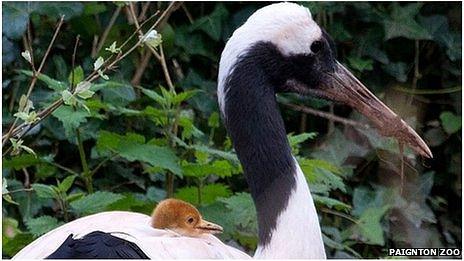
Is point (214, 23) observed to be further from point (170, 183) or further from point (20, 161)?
point (20, 161)

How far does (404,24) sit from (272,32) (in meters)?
1.86

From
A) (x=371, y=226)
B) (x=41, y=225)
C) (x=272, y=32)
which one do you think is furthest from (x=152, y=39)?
(x=371, y=226)

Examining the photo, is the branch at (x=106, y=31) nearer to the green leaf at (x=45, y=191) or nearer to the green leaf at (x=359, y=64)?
the green leaf at (x=359, y=64)

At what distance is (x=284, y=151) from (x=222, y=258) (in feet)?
0.94

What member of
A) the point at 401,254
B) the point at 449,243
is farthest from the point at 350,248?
the point at 449,243

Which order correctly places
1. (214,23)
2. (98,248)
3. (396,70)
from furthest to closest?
(396,70), (214,23), (98,248)

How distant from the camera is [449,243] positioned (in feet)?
15.9

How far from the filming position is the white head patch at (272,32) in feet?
10.2

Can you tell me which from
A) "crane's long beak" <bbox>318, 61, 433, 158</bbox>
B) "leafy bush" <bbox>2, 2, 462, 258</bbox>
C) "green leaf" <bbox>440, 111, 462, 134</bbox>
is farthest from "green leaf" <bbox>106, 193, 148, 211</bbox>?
"green leaf" <bbox>440, 111, 462, 134</bbox>

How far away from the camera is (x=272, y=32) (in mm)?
3100

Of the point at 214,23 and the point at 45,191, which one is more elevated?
the point at 45,191

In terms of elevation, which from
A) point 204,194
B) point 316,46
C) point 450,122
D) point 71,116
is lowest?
point 450,122

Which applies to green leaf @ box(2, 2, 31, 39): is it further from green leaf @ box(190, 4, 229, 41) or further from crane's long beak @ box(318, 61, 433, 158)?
crane's long beak @ box(318, 61, 433, 158)

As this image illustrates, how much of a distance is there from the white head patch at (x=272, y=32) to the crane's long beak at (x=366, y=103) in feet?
0.50
